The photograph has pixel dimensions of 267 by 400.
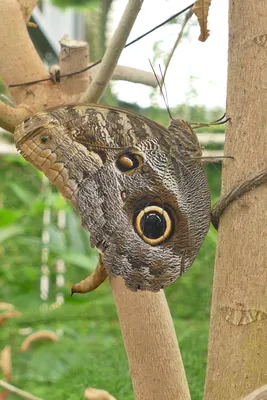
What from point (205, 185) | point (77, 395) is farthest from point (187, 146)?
point (77, 395)

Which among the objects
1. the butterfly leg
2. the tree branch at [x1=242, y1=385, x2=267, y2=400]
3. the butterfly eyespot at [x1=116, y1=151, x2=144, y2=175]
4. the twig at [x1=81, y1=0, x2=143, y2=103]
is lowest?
the butterfly leg

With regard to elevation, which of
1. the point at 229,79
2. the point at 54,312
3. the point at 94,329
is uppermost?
the point at 229,79

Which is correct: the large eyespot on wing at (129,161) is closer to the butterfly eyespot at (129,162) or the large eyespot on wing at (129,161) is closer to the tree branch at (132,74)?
the butterfly eyespot at (129,162)

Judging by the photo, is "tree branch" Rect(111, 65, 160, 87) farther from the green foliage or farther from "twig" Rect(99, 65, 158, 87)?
the green foliage

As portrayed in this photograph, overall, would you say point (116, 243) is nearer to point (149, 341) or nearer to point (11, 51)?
point (149, 341)

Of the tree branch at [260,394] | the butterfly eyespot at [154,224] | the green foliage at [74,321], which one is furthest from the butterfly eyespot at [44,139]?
the green foliage at [74,321]

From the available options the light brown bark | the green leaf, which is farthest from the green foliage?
the light brown bark
